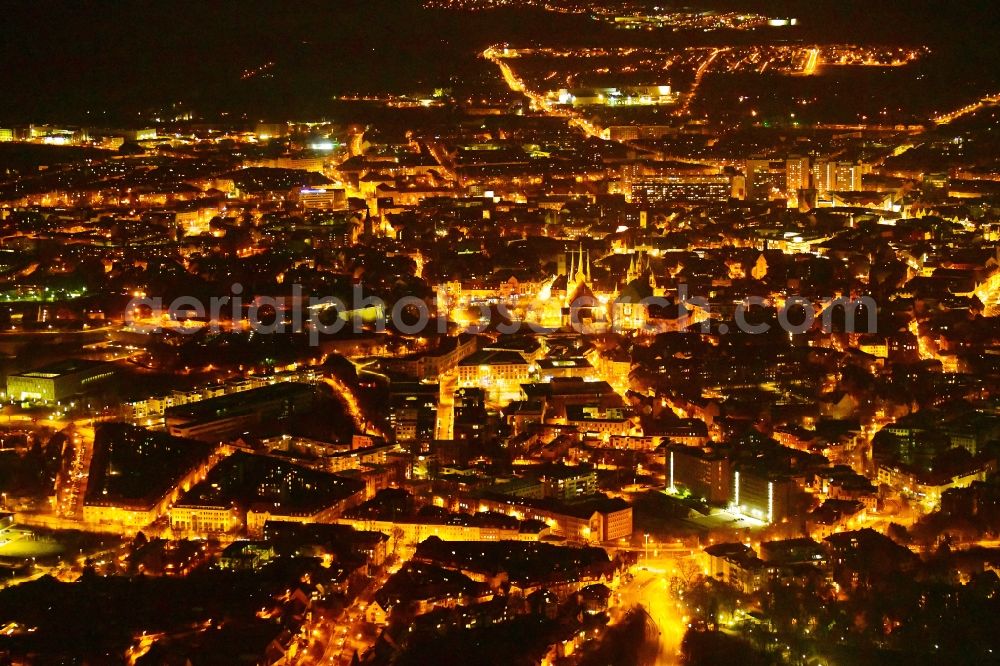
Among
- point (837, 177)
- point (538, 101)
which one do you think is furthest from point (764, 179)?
point (538, 101)

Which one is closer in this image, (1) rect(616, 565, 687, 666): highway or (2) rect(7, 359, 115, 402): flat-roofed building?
→ (1) rect(616, 565, 687, 666): highway

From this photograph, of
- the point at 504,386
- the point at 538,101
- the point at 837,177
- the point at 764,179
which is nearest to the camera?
the point at 504,386

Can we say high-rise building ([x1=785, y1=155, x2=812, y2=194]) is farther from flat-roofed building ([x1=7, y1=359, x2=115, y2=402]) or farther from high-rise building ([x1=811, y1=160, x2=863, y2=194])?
flat-roofed building ([x1=7, y1=359, x2=115, y2=402])

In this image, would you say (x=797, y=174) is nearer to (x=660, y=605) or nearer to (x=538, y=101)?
(x=538, y=101)

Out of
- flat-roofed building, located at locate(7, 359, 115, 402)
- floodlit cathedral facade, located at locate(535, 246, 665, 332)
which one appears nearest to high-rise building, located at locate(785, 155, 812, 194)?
floodlit cathedral facade, located at locate(535, 246, 665, 332)

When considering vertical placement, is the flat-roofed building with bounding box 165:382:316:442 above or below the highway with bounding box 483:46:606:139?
below

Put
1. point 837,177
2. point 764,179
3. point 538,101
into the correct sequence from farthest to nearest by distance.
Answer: point 538,101 → point 837,177 → point 764,179

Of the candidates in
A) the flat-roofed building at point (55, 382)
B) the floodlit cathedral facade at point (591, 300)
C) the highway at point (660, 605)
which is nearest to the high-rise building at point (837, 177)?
the floodlit cathedral facade at point (591, 300)

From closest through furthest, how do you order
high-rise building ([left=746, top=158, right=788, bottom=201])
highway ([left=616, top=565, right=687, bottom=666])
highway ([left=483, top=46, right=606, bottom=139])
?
highway ([left=616, top=565, right=687, bottom=666])
high-rise building ([left=746, top=158, right=788, bottom=201])
highway ([left=483, top=46, right=606, bottom=139])
